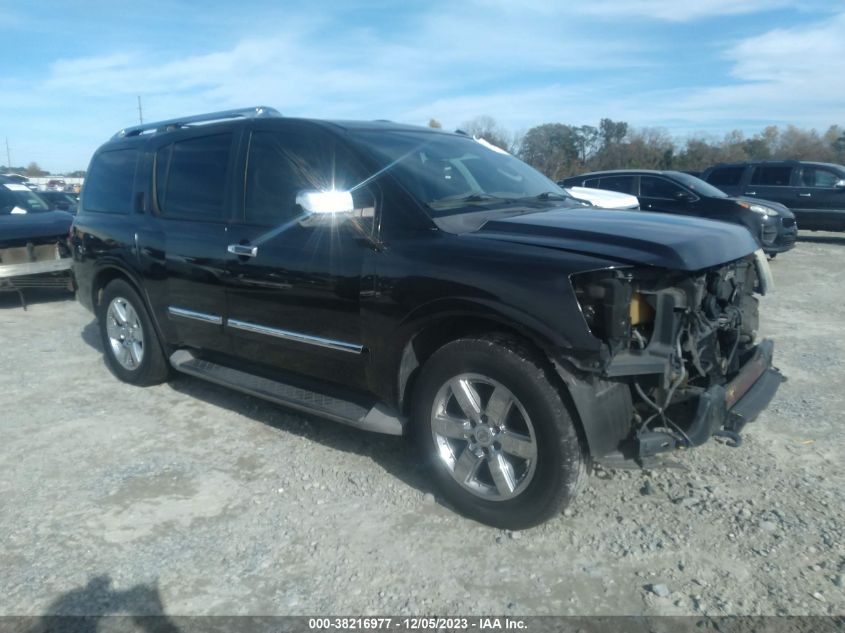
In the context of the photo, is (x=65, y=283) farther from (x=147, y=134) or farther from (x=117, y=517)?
(x=117, y=517)

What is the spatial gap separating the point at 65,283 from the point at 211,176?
5.34m

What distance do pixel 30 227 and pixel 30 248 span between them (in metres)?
0.29

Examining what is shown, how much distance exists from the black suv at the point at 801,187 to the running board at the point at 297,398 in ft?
45.6

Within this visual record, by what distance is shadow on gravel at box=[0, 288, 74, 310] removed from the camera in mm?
9577

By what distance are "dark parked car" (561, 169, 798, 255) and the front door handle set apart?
9258 mm

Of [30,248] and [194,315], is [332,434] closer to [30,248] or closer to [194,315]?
[194,315]

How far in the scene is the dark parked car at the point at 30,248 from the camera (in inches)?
342

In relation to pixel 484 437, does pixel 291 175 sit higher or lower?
higher

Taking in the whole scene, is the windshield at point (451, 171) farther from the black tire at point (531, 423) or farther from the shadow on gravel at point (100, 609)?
the shadow on gravel at point (100, 609)

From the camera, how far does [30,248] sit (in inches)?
351

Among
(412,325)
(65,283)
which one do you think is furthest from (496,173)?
(65,283)

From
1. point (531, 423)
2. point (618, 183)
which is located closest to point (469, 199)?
point (531, 423)

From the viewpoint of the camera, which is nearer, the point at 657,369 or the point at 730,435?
the point at 657,369

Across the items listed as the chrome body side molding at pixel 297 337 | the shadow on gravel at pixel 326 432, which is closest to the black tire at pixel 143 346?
the shadow on gravel at pixel 326 432
